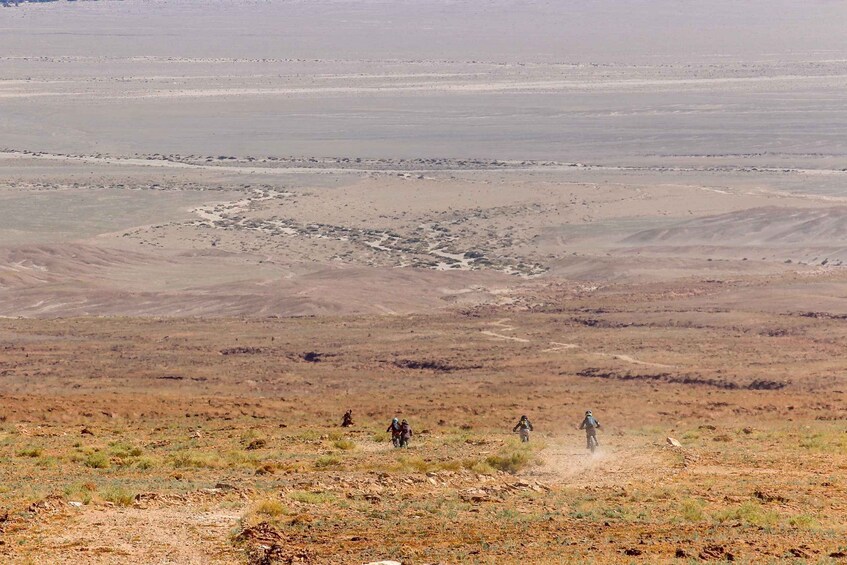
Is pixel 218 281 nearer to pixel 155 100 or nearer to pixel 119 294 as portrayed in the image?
pixel 119 294

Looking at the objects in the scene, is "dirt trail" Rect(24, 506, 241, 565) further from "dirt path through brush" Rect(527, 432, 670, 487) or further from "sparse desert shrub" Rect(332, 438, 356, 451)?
"sparse desert shrub" Rect(332, 438, 356, 451)

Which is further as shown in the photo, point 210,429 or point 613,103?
point 613,103

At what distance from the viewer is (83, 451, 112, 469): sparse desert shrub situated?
69.4 feet

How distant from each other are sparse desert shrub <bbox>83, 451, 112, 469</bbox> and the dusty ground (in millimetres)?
71

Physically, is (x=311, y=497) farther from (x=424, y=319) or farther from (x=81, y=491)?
(x=424, y=319)

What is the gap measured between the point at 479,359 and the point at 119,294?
18826mm

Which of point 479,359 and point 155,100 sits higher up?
point 155,100

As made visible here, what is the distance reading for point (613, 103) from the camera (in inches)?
4407

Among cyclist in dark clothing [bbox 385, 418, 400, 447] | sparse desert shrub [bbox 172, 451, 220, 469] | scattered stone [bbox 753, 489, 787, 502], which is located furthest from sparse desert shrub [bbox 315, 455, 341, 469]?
scattered stone [bbox 753, 489, 787, 502]

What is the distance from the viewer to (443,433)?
26.1 metres

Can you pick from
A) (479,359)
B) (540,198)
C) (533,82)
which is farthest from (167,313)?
(533,82)

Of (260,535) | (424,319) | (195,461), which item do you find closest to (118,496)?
(260,535)

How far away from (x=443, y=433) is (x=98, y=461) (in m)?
7.71

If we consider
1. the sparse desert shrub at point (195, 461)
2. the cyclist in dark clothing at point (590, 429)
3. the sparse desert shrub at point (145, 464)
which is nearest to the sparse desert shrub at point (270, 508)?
the sparse desert shrub at point (195, 461)
